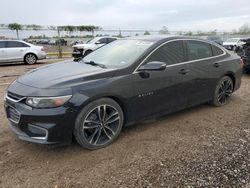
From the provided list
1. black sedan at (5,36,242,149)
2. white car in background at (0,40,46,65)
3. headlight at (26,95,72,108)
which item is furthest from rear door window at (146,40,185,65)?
white car in background at (0,40,46,65)

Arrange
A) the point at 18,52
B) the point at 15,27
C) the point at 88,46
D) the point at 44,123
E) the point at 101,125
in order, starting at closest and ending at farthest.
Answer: the point at 44,123, the point at 101,125, the point at 18,52, the point at 88,46, the point at 15,27

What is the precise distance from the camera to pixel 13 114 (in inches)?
135

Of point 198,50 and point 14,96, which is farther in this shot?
point 198,50

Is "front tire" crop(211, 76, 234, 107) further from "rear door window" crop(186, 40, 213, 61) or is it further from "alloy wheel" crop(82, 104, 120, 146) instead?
"alloy wheel" crop(82, 104, 120, 146)

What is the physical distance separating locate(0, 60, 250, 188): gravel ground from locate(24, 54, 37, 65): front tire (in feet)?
32.7

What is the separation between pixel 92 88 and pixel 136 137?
3.74 feet

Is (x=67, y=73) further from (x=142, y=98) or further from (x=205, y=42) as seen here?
(x=205, y=42)

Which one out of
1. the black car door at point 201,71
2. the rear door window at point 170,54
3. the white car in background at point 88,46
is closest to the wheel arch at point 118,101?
the rear door window at point 170,54

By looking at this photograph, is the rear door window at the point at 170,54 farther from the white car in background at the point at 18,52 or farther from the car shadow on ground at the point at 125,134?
the white car in background at the point at 18,52

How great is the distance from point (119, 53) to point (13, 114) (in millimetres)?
1924

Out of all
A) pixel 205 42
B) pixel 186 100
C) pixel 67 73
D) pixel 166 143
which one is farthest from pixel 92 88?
pixel 205 42

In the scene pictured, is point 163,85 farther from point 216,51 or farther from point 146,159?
point 216,51

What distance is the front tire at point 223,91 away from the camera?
5.21 metres

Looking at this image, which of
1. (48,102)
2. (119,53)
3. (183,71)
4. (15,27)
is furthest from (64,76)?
(15,27)
